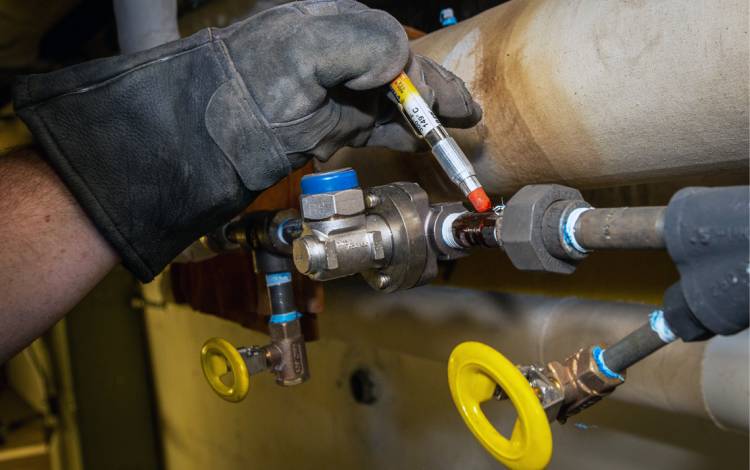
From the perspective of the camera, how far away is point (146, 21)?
3.20 ft

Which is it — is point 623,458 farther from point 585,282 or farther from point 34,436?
point 34,436

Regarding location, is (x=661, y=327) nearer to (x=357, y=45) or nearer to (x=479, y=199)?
(x=479, y=199)

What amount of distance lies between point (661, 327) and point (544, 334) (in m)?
0.42

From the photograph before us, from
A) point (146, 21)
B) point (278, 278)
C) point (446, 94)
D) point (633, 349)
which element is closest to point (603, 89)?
point (446, 94)

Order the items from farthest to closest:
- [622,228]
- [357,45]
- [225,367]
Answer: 1. [225,367]
2. [357,45]
3. [622,228]

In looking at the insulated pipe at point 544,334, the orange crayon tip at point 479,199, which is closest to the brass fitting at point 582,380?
the orange crayon tip at point 479,199

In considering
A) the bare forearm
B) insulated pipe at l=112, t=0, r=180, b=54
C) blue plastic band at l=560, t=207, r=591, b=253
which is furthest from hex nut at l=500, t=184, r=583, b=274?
insulated pipe at l=112, t=0, r=180, b=54

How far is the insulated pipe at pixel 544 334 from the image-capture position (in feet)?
2.03

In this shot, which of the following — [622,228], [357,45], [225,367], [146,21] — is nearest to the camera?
[622,228]

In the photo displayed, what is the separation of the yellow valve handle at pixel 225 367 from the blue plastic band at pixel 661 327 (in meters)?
0.47

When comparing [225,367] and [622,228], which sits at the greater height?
[622,228]

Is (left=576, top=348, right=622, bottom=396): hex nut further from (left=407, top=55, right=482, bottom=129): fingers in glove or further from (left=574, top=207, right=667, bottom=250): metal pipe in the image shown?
(left=407, top=55, right=482, bottom=129): fingers in glove

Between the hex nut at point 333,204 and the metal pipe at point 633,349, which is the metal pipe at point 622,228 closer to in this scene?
the metal pipe at point 633,349

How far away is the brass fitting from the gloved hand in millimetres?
264
